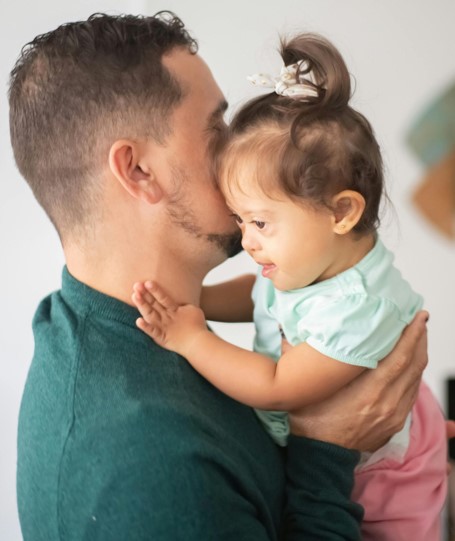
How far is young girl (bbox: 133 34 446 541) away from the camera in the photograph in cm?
105

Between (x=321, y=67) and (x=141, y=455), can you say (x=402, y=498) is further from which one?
(x=321, y=67)

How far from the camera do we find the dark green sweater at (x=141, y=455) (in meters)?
0.88

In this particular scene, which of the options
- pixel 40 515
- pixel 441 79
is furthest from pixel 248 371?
pixel 441 79

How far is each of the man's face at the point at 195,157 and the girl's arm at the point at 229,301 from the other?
0.29 metres

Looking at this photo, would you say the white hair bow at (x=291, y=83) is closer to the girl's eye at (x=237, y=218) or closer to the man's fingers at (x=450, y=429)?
the girl's eye at (x=237, y=218)

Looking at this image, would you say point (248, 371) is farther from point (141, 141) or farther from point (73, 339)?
point (141, 141)

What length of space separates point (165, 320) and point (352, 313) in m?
0.28

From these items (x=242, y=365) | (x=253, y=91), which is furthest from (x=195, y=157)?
(x=253, y=91)

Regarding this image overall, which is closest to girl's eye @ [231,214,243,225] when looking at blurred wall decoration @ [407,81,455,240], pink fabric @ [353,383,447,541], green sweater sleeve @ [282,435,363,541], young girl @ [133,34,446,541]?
young girl @ [133,34,446,541]

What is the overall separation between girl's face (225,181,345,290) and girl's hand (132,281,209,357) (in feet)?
0.49

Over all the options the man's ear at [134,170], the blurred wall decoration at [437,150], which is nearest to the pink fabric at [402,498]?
the man's ear at [134,170]

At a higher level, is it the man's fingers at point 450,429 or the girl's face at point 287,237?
the girl's face at point 287,237

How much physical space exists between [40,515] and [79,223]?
1.45ft

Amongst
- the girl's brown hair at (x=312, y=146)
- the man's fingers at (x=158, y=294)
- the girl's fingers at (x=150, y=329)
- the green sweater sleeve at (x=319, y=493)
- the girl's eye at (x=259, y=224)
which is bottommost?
the green sweater sleeve at (x=319, y=493)
